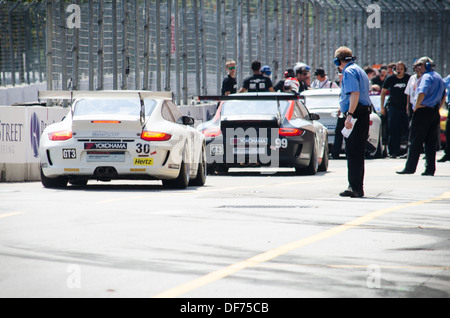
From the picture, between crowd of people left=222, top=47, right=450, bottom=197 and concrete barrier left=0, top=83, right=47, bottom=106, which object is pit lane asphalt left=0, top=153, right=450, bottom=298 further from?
concrete barrier left=0, top=83, right=47, bottom=106

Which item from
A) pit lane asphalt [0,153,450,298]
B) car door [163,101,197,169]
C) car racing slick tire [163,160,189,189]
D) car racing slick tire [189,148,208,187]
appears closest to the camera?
pit lane asphalt [0,153,450,298]

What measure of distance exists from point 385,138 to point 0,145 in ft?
39.5

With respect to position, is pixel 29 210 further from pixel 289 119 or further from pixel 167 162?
pixel 289 119

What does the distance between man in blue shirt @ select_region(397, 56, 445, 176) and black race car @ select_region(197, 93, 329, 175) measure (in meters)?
1.70

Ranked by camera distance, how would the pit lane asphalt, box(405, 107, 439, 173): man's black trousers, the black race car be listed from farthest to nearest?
the black race car → box(405, 107, 439, 173): man's black trousers → the pit lane asphalt

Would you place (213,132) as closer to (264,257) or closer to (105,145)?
(105,145)

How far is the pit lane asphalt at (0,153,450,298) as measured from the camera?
20.9 feet

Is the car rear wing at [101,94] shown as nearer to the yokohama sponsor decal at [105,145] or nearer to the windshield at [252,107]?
the yokohama sponsor decal at [105,145]

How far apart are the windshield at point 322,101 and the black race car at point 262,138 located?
613 centimetres

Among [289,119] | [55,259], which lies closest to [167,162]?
[289,119]

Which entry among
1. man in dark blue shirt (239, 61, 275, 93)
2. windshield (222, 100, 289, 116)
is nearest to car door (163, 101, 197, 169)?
windshield (222, 100, 289, 116)

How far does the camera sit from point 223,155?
60.8 ft

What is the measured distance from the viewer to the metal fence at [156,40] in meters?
21.6

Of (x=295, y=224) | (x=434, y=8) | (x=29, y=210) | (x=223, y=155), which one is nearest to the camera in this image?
(x=295, y=224)
